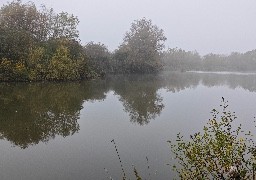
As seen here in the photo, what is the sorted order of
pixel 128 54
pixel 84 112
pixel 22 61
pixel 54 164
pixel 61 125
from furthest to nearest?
pixel 128 54 → pixel 22 61 → pixel 84 112 → pixel 61 125 → pixel 54 164

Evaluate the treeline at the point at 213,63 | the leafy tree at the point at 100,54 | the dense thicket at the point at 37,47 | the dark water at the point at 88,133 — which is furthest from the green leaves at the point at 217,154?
the treeline at the point at 213,63

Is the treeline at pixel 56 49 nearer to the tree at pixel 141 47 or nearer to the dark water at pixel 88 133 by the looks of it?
the tree at pixel 141 47

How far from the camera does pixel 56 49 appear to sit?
43.9 metres

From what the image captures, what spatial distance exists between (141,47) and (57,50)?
110ft

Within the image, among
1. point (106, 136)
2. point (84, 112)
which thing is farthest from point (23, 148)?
point (84, 112)

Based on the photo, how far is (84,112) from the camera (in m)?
19.0

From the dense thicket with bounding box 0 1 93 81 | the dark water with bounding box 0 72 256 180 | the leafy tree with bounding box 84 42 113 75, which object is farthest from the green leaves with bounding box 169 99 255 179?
the leafy tree with bounding box 84 42 113 75

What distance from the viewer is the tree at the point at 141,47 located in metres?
72.1

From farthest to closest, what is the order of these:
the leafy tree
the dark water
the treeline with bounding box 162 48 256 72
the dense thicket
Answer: the treeline with bounding box 162 48 256 72 → the leafy tree → the dense thicket → the dark water

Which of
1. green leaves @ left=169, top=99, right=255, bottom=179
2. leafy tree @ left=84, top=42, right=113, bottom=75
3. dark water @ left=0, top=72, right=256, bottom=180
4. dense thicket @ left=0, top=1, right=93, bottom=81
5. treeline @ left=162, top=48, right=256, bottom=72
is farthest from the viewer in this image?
treeline @ left=162, top=48, right=256, bottom=72

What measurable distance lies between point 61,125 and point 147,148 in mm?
5426

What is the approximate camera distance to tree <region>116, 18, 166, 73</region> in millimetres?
72125

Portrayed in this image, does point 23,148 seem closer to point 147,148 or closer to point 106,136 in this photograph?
point 106,136

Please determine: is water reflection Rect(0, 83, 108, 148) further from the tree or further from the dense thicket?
the tree
